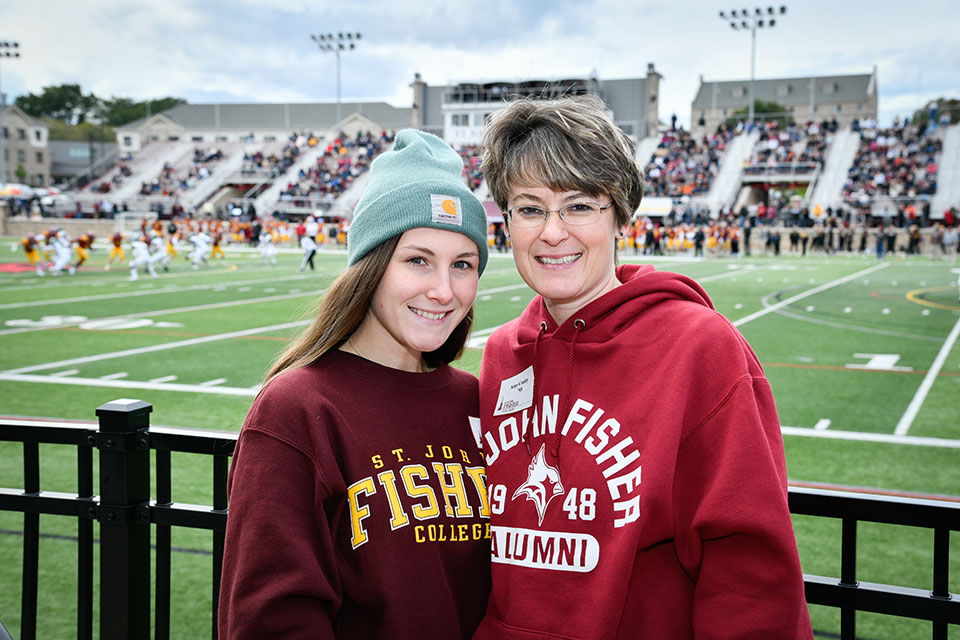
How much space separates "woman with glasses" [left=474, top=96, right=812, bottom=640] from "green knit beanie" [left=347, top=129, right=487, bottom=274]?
0.33 ft

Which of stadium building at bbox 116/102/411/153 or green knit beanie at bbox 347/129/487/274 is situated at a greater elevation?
stadium building at bbox 116/102/411/153

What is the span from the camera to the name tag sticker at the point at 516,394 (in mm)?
1873

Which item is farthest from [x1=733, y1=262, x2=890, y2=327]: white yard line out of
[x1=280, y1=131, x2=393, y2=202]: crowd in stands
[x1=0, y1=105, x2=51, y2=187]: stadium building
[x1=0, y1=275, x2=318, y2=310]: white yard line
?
[x1=0, y1=105, x2=51, y2=187]: stadium building

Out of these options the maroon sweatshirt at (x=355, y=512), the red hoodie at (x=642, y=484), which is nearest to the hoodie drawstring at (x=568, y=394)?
the red hoodie at (x=642, y=484)

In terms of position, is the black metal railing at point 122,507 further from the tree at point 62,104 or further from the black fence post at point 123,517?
the tree at point 62,104

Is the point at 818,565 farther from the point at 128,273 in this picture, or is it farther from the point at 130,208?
the point at 130,208

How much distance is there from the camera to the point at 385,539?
1.69 metres

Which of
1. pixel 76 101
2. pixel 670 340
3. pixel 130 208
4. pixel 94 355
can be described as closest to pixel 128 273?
pixel 94 355

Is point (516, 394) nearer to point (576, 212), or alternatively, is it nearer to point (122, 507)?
point (576, 212)

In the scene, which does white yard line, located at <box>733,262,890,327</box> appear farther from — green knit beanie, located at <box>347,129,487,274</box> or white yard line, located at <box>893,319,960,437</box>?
green knit beanie, located at <box>347,129,487,274</box>

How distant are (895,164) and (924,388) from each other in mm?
39248

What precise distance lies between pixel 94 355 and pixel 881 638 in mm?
9834

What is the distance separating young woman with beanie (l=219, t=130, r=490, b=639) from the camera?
155 centimetres

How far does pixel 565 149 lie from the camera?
70.5 inches
